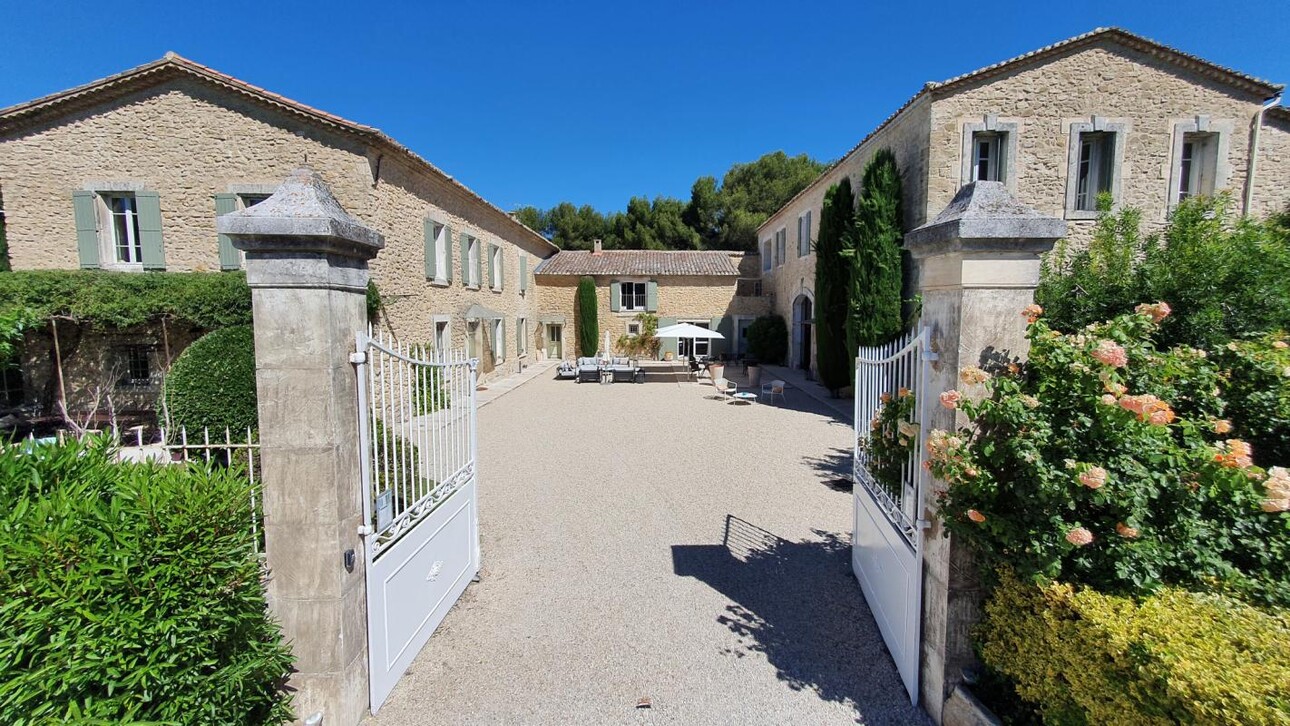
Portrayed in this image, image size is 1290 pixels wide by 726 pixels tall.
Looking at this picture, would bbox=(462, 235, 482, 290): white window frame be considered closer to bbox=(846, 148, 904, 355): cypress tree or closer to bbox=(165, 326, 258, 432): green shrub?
bbox=(165, 326, 258, 432): green shrub

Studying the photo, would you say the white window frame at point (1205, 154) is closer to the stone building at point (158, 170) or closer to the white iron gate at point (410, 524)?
the white iron gate at point (410, 524)

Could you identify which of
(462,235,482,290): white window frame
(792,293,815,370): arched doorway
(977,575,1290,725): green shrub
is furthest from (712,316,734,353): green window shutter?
(977,575,1290,725): green shrub

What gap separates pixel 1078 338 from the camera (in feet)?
8.79

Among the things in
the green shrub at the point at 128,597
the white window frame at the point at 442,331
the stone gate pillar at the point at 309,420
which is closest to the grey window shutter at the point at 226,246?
the white window frame at the point at 442,331

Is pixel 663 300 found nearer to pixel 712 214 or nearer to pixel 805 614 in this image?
pixel 712 214

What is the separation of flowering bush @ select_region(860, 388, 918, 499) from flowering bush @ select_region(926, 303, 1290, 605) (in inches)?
28.7

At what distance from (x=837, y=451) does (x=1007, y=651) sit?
22.8 ft

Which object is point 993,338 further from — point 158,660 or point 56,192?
point 56,192

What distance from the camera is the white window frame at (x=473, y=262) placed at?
54.1ft

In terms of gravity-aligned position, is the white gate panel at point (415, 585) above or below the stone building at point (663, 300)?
below

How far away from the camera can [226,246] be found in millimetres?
11000

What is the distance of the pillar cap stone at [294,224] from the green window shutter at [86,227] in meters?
13.1

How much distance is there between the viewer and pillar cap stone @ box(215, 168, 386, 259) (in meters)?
2.62

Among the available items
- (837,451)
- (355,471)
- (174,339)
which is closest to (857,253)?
(837,451)
